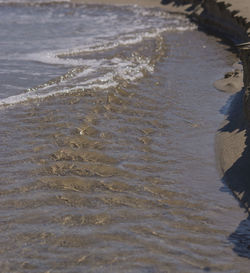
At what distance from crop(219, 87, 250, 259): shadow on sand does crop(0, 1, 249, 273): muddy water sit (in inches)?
3.1

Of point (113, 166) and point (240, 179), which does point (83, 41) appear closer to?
point (113, 166)

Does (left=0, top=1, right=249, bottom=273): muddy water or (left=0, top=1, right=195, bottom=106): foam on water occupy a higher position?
(left=0, top=1, right=195, bottom=106): foam on water

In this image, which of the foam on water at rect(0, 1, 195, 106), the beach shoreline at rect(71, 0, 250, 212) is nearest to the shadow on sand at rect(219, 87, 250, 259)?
the beach shoreline at rect(71, 0, 250, 212)

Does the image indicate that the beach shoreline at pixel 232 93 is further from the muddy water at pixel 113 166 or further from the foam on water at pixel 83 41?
the foam on water at pixel 83 41

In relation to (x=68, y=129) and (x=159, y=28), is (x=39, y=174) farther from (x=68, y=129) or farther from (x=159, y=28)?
(x=159, y=28)

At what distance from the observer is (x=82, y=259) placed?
12.2 ft

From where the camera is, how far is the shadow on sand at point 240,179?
158 inches

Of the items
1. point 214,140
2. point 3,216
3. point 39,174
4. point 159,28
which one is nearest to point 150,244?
point 3,216

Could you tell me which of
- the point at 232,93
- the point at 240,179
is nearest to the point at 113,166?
the point at 240,179

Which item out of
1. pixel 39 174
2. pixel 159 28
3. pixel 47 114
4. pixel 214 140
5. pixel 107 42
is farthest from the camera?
pixel 159 28

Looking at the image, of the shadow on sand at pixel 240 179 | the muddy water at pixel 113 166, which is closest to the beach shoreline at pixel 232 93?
the shadow on sand at pixel 240 179

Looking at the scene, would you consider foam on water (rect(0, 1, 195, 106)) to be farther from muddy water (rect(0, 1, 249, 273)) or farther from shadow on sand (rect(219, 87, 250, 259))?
shadow on sand (rect(219, 87, 250, 259))

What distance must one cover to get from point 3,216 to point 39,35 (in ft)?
32.5

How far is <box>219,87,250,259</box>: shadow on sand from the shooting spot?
4002mm
